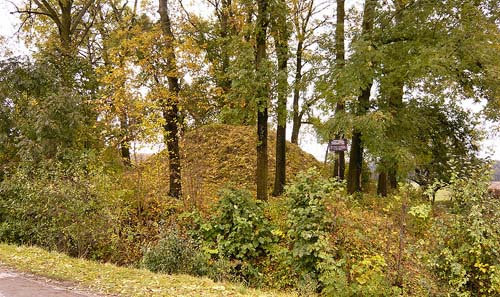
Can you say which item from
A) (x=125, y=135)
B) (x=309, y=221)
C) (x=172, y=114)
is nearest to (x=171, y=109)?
(x=172, y=114)

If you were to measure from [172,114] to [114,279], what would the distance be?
22.7 ft

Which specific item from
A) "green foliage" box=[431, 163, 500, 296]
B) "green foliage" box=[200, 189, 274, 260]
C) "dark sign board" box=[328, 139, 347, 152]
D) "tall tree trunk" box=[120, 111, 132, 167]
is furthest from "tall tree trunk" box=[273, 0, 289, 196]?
"green foliage" box=[431, 163, 500, 296]

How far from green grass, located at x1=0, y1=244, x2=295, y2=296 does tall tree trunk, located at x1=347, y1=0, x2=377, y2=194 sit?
7.43 m

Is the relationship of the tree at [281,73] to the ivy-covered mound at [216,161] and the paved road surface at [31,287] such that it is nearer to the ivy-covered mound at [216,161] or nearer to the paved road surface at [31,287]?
the ivy-covered mound at [216,161]

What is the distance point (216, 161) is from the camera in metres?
16.8

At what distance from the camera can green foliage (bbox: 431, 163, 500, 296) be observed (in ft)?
18.3

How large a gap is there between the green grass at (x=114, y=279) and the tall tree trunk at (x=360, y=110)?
7428mm

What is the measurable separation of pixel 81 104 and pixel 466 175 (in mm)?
10617

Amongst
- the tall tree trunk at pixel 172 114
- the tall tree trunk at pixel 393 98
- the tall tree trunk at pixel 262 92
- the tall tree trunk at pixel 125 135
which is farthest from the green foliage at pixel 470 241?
the tall tree trunk at pixel 125 135

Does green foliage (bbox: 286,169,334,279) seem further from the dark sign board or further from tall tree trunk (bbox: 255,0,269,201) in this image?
tall tree trunk (bbox: 255,0,269,201)

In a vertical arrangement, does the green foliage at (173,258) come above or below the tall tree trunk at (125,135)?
below

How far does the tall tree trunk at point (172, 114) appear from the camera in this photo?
37.9 feet

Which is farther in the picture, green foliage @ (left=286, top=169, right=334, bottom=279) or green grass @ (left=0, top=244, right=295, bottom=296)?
green foliage @ (left=286, top=169, right=334, bottom=279)

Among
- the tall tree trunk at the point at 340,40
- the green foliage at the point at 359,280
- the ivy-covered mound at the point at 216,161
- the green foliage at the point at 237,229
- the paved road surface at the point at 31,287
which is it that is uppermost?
the tall tree trunk at the point at 340,40
